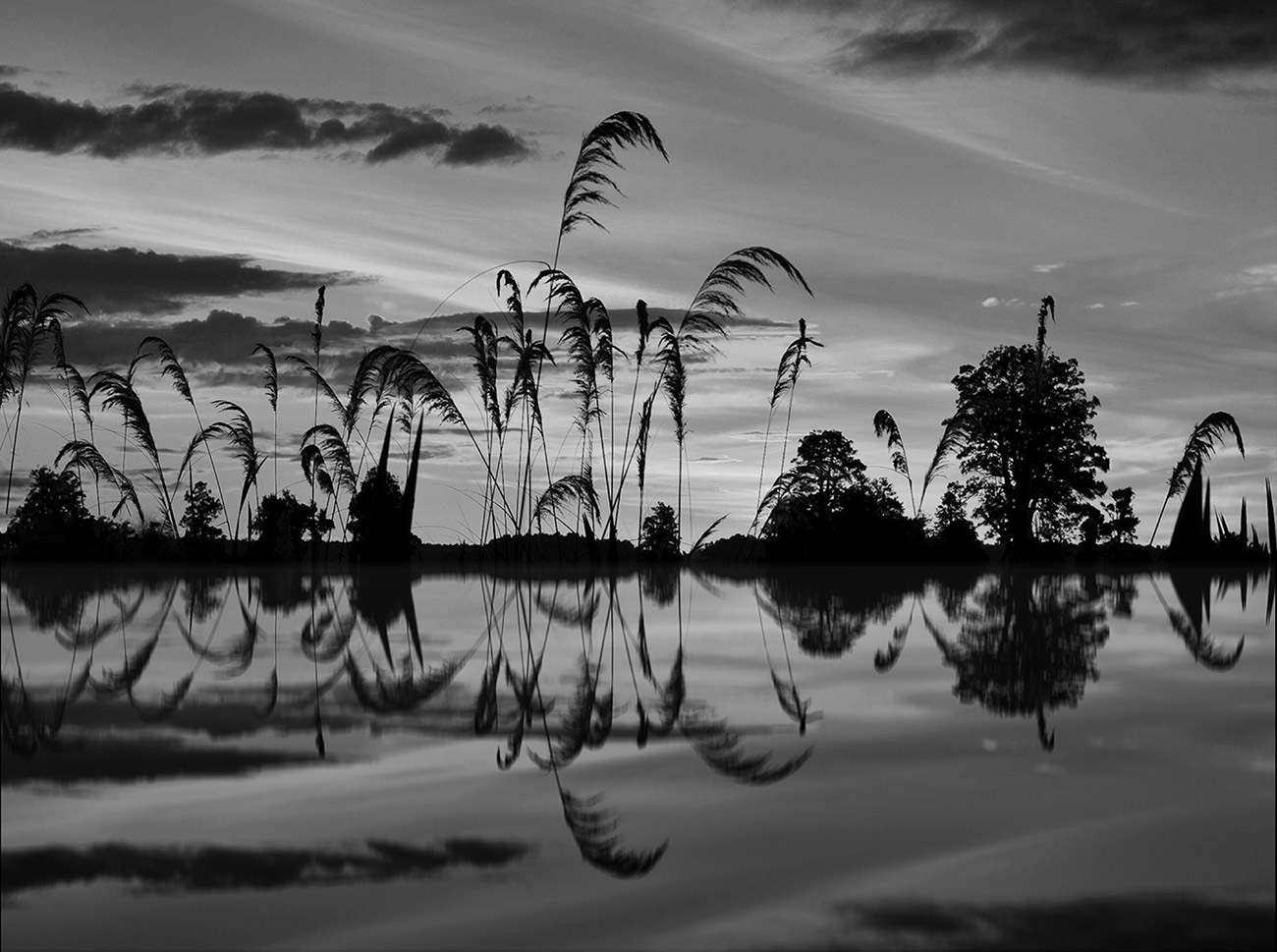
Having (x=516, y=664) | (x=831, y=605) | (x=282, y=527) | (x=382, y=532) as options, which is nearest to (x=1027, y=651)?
(x=516, y=664)

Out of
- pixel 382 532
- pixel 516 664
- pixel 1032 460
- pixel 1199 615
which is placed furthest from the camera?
pixel 1032 460

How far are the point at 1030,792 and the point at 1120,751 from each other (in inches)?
10.4

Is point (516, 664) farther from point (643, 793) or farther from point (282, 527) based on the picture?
point (282, 527)

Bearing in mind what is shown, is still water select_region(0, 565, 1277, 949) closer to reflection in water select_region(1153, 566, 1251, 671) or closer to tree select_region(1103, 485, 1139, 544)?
reflection in water select_region(1153, 566, 1251, 671)

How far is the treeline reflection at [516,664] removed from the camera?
1.58 m

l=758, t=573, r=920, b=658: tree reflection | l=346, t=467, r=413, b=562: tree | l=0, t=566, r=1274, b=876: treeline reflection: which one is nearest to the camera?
l=0, t=566, r=1274, b=876: treeline reflection

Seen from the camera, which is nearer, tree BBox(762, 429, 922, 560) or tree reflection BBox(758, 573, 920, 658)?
tree reflection BBox(758, 573, 920, 658)

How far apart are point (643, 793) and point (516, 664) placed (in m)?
1.19

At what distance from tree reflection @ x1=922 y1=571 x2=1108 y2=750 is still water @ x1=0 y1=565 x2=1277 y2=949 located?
0.05ft

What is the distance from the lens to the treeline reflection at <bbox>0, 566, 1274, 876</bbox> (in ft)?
5.19

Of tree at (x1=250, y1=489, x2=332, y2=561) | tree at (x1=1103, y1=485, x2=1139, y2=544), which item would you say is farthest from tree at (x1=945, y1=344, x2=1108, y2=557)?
tree at (x1=250, y1=489, x2=332, y2=561)

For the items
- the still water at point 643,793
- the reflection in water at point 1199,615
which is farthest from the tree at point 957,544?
the still water at point 643,793

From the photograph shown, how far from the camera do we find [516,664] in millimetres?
2479

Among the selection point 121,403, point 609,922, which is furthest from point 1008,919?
point 121,403
